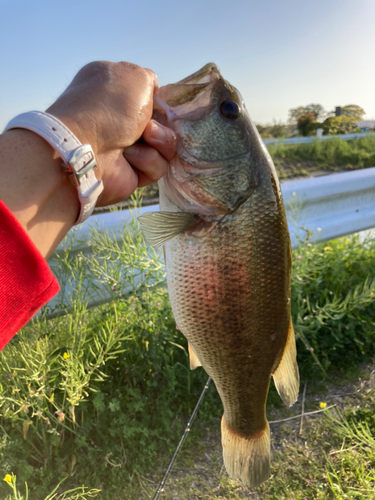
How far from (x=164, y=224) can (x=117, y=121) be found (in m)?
0.38

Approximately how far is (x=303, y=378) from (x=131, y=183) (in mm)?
2543

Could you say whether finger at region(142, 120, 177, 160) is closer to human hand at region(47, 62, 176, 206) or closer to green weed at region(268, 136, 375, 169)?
human hand at region(47, 62, 176, 206)

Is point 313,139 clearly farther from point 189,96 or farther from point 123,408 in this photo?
point 189,96

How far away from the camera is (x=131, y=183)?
4.68ft

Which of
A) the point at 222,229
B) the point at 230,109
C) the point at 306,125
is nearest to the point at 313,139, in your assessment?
the point at 306,125

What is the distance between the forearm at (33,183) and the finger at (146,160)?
284mm

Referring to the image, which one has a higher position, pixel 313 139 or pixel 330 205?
pixel 330 205

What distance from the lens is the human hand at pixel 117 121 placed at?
47.7 inches

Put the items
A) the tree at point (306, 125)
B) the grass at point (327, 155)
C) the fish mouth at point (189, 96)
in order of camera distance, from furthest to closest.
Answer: the tree at point (306, 125) → the grass at point (327, 155) → the fish mouth at point (189, 96)

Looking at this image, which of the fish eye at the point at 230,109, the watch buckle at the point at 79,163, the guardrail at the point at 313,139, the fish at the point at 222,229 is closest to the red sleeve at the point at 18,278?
the watch buckle at the point at 79,163

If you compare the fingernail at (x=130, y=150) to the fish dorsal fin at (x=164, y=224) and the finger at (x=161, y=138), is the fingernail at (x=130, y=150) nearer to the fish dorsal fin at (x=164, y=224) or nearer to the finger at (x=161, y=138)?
the finger at (x=161, y=138)

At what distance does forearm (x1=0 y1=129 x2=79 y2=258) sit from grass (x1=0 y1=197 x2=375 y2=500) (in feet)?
3.54

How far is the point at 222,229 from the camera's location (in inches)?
54.6

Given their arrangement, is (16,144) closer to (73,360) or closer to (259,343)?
(259,343)
